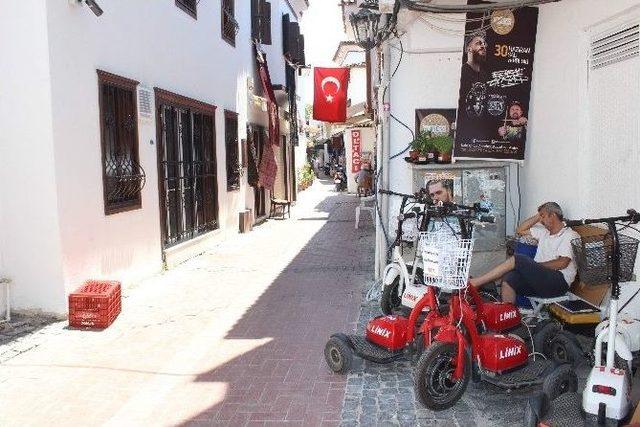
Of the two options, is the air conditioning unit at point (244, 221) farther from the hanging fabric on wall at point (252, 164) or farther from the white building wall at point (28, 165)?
the white building wall at point (28, 165)

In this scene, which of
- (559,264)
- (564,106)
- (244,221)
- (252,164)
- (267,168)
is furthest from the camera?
(267,168)

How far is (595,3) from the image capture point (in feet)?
19.4

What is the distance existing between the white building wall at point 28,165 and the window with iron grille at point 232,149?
22.6 ft

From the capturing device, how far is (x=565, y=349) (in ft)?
16.1

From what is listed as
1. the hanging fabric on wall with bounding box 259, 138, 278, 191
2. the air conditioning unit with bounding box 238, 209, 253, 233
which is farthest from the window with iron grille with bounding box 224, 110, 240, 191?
the hanging fabric on wall with bounding box 259, 138, 278, 191

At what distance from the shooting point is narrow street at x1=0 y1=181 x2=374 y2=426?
452 cm

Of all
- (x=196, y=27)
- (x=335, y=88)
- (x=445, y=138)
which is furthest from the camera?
(x=335, y=88)

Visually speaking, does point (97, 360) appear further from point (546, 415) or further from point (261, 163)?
point (261, 163)

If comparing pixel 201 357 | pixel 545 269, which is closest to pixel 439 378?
pixel 545 269

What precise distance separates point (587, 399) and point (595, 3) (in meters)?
4.09

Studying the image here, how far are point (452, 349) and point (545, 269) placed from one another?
179cm

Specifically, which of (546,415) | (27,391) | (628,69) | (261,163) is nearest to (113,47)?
(27,391)

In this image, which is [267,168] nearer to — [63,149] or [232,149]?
[232,149]

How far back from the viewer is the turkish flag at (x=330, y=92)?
14.6 meters
